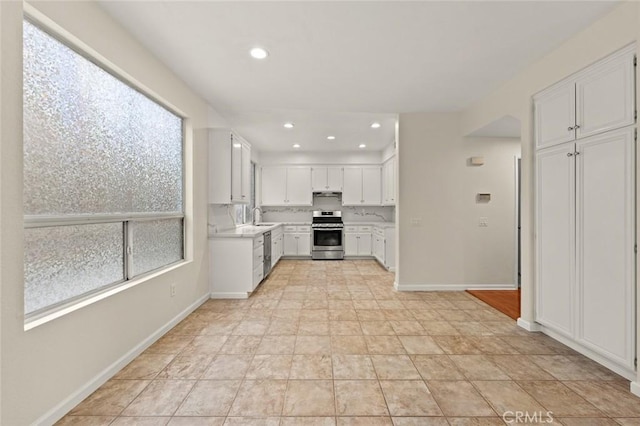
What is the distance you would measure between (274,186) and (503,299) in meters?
5.30

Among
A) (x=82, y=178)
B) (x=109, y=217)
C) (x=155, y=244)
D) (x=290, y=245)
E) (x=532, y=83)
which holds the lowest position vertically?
(x=290, y=245)

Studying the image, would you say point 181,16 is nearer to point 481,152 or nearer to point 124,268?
point 124,268

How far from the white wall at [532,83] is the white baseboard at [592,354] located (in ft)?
0.56

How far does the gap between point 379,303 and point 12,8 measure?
4.01m

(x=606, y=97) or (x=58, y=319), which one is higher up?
(x=606, y=97)

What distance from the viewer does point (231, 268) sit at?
4.16m

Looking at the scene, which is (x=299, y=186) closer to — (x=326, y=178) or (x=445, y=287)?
(x=326, y=178)

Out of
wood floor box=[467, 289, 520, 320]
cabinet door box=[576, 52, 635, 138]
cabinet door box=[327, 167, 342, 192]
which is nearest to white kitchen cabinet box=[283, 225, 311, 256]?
cabinet door box=[327, 167, 342, 192]

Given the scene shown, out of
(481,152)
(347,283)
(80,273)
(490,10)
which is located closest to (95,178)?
(80,273)

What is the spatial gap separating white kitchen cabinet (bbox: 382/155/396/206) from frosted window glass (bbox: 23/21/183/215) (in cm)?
461

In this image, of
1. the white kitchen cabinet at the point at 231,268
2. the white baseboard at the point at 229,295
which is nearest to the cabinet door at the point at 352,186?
the white kitchen cabinet at the point at 231,268

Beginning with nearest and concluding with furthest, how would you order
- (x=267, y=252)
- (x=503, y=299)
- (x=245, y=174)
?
(x=503, y=299) → (x=245, y=174) → (x=267, y=252)

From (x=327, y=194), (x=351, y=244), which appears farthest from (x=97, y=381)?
(x=327, y=194)

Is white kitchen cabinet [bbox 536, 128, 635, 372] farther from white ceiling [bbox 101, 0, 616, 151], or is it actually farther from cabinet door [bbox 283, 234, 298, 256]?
cabinet door [bbox 283, 234, 298, 256]
